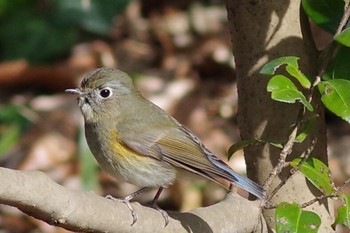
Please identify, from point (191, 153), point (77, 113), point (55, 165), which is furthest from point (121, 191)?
point (191, 153)

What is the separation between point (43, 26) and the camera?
6.72 meters

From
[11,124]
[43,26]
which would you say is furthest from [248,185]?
[43,26]

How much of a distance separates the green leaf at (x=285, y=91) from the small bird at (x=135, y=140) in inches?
16.4

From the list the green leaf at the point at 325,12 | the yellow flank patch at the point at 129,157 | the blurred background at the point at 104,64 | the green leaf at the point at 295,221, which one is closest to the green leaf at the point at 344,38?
the green leaf at the point at 325,12

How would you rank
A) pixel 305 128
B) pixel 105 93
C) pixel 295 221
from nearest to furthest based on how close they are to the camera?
pixel 295 221 → pixel 305 128 → pixel 105 93

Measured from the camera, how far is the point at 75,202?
219 cm

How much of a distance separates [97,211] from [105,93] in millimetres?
1306

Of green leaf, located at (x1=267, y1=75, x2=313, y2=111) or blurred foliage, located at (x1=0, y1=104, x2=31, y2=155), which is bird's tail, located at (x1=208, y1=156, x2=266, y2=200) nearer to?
green leaf, located at (x1=267, y1=75, x2=313, y2=111)

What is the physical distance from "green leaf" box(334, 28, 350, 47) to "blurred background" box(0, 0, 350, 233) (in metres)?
2.60

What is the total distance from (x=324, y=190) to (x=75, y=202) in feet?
2.90

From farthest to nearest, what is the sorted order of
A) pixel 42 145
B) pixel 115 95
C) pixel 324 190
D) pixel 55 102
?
pixel 55 102 → pixel 42 145 → pixel 115 95 → pixel 324 190

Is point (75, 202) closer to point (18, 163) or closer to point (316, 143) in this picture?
point (316, 143)

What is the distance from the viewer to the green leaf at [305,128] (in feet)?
9.05

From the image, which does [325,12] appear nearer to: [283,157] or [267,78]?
[267,78]
